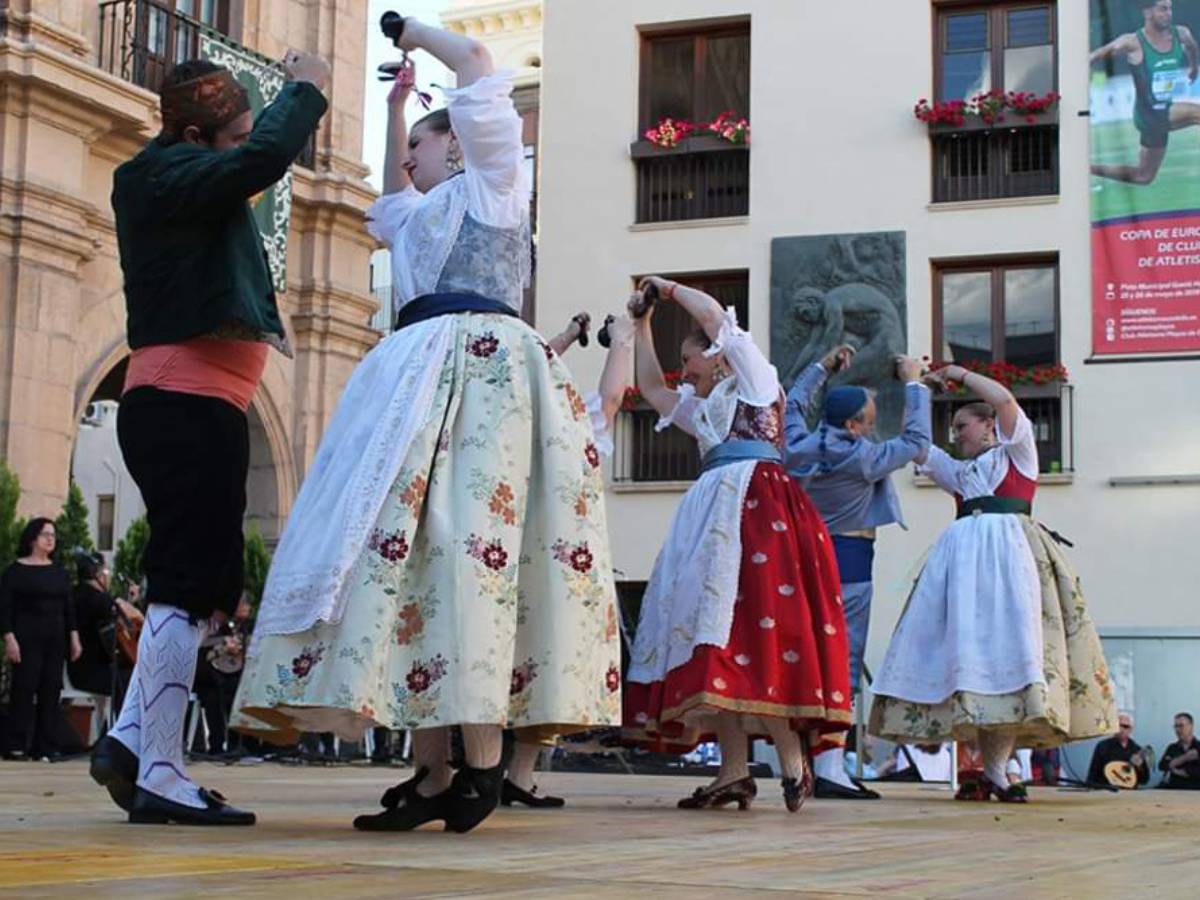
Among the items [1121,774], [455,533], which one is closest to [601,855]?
[455,533]

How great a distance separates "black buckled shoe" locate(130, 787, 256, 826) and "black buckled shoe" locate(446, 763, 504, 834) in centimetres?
42

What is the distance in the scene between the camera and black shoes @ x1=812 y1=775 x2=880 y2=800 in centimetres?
683

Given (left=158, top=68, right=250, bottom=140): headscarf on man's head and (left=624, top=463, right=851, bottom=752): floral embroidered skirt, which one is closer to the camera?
(left=158, top=68, right=250, bottom=140): headscarf on man's head

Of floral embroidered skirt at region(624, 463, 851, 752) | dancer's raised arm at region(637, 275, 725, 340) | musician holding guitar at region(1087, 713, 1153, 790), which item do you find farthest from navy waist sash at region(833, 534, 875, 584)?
musician holding guitar at region(1087, 713, 1153, 790)

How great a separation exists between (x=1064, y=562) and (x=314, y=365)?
36.6 ft

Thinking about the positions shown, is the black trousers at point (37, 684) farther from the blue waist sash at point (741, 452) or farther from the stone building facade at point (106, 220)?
the blue waist sash at point (741, 452)

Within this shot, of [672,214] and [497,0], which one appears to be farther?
[497,0]

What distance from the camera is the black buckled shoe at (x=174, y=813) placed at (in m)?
3.75

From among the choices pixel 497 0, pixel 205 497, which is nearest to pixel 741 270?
pixel 497 0

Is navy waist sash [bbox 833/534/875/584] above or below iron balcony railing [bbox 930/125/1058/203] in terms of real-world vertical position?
below

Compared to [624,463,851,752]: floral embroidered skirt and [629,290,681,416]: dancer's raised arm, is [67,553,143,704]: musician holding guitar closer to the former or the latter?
[629,290,681,416]: dancer's raised arm

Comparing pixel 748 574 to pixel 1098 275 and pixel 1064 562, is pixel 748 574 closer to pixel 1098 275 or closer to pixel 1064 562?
pixel 1064 562

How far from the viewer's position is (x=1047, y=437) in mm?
17500

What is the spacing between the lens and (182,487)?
3848 mm
